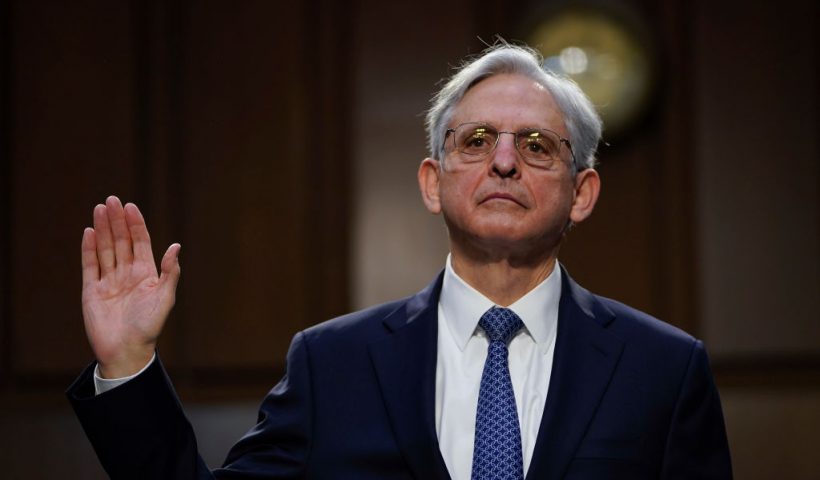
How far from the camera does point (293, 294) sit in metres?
3.49

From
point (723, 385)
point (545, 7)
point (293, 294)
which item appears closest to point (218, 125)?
point (293, 294)

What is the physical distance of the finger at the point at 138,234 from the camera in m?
1.69

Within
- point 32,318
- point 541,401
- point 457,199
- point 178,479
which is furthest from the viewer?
point 32,318

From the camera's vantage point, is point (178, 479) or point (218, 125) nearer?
point (178, 479)

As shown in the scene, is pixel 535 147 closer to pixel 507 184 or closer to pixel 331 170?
pixel 507 184

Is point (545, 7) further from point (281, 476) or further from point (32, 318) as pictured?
point (281, 476)

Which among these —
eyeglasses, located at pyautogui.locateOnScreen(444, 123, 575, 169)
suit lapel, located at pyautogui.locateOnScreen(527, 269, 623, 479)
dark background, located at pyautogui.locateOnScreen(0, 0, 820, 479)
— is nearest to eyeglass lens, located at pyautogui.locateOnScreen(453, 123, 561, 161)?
eyeglasses, located at pyautogui.locateOnScreen(444, 123, 575, 169)

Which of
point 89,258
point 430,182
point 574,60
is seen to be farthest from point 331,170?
point 89,258

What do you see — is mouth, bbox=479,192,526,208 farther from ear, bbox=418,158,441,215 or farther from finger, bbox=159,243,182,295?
finger, bbox=159,243,182,295

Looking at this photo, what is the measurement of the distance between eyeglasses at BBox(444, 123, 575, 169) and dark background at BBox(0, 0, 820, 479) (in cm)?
157

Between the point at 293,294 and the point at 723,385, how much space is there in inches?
52.8

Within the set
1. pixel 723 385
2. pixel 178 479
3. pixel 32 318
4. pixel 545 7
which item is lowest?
pixel 723 385

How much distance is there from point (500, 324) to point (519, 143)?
31 centimetres

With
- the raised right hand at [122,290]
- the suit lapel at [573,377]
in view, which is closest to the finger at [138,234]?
the raised right hand at [122,290]
